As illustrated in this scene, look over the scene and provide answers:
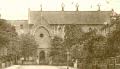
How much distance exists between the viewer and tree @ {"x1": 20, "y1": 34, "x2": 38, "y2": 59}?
8569 centimetres

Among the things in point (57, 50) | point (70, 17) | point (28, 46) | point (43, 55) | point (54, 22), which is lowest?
point (43, 55)

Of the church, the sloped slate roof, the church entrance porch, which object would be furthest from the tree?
the sloped slate roof

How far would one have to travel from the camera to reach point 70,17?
99875mm

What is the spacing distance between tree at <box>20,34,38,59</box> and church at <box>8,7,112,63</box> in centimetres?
397

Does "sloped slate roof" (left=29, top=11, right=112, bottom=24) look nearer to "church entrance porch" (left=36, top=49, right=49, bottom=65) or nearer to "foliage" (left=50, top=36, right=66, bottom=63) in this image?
"foliage" (left=50, top=36, right=66, bottom=63)

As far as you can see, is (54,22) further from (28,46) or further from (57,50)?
(28,46)

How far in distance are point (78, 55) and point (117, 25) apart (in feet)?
118

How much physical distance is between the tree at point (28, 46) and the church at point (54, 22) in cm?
397

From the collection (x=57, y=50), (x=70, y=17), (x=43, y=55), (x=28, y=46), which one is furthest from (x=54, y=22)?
(x=28, y=46)

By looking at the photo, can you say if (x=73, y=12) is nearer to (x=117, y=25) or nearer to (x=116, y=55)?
(x=116, y=55)

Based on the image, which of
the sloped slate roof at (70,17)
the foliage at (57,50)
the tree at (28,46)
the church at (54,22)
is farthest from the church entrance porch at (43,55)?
the sloped slate roof at (70,17)

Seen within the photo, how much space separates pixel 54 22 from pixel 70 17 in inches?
188

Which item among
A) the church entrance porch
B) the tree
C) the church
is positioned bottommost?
the church entrance porch

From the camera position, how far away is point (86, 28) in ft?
324
